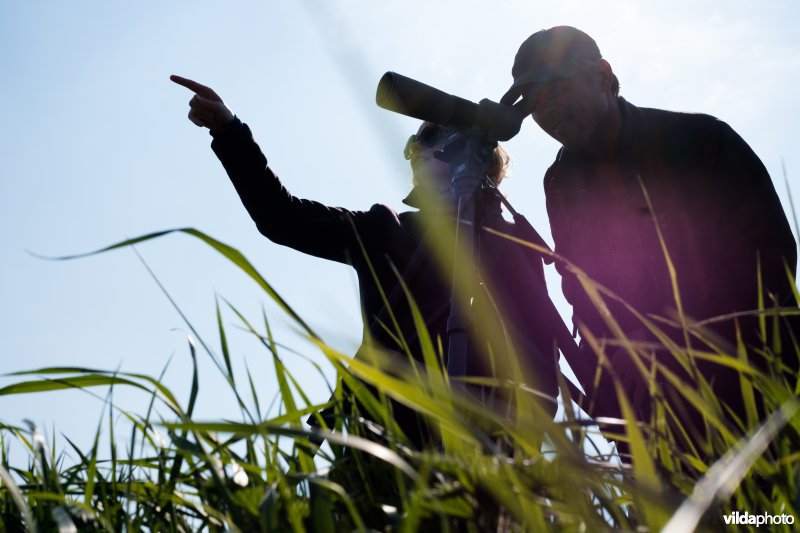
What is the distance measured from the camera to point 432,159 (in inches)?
113

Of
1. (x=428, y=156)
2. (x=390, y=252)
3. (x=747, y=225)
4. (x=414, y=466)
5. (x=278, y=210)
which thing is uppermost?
(x=428, y=156)

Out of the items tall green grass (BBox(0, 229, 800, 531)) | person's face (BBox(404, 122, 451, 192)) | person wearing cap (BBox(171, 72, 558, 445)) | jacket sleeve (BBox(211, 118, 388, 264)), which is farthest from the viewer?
jacket sleeve (BBox(211, 118, 388, 264))

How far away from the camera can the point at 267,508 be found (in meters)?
0.63

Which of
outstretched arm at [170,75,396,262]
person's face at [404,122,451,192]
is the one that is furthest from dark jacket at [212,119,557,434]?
person's face at [404,122,451,192]

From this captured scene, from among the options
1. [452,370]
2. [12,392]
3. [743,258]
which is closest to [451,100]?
[452,370]

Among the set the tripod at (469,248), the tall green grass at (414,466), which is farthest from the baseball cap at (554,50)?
the tall green grass at (414,466)

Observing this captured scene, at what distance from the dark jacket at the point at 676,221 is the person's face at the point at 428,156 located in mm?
387

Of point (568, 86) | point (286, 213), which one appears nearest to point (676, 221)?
point (568, 86)

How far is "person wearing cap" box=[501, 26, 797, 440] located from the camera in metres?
2.17

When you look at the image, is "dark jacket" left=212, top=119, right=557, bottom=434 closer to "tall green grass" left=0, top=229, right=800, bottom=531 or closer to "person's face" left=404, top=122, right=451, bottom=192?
"person's face" left=404, top=122, right=451, bottom=192

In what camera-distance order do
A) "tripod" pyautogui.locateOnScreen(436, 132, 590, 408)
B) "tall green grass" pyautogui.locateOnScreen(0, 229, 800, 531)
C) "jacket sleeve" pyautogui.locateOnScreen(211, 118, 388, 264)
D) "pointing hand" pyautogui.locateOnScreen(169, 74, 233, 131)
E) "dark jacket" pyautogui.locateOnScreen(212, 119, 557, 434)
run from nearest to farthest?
"tall green grass" pyautogui.locateOnScreen(0, 229, 800, 531) → "tripod" pyautogui.locateOnScreen(436, 132, 590, 408) → "dark jacket" pyautogui.locateOnScreen(212, 119, 557, 434) → "pointing hand" pyautogui.locateOnScreen(169, 74, 233, 131) → "jacket sleeve" pyautogui.locateOnScreen(211, 118, 388, 264)

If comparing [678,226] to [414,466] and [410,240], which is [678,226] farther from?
[414,466]

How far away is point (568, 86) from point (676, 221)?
55 cm

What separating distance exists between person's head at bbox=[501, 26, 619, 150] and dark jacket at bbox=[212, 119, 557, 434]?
37 centimetres
